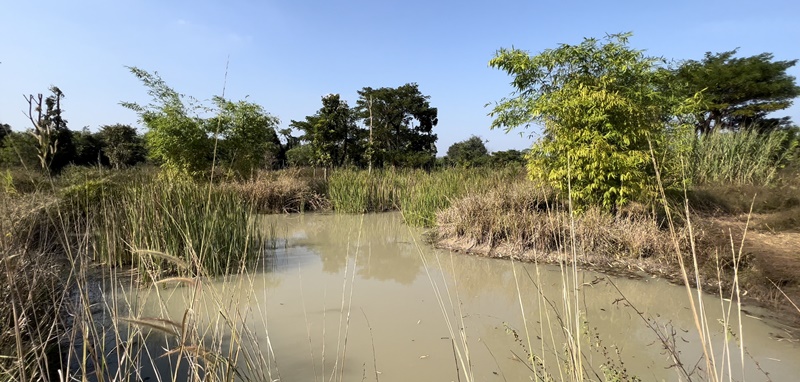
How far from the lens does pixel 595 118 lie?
4871 millimetres

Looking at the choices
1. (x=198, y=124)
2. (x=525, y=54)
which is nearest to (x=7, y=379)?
→ (x=525, y=54)

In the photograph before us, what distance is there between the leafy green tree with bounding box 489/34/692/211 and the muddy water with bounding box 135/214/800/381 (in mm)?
1424

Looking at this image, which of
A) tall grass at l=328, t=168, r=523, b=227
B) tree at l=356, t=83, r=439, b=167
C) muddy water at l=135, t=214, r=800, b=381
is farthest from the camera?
tree at l=356, t=83, r=439, b=167

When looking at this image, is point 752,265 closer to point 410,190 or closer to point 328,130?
point 410,190

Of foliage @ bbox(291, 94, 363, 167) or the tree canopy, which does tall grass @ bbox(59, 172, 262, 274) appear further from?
foliage @ bbox(291, 94, 363, 167)

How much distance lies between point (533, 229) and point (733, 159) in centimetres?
733

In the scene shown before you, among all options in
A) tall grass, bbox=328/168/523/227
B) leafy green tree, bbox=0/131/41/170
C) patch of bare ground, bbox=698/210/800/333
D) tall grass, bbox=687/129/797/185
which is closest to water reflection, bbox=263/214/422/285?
tall grass, bbox=328/168/523/227

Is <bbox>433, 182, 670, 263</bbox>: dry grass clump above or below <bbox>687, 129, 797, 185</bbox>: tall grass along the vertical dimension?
below

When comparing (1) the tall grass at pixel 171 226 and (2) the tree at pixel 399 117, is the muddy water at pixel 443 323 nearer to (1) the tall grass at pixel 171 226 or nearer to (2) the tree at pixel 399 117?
(1) the tall grass at pixel 171 226

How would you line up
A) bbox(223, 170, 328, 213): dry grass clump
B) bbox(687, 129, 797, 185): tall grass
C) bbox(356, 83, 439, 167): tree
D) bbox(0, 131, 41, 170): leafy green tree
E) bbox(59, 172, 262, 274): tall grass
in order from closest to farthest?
bbox(0, 131, 41, 170): leafy green tree < bbox(59, 172, 262, 274): tall grass < bbox(687, 129, 797, 185): tall grass < bbox(223, 170, 328, 213): dry grass clump < bbox(356, 83, 439, 167): tree

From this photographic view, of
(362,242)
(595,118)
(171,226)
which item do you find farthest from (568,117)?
(171,226)

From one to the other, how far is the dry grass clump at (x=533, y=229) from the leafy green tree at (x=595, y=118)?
35 cm

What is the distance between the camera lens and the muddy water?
6.96 feet

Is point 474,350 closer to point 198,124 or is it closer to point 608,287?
point 608,287
